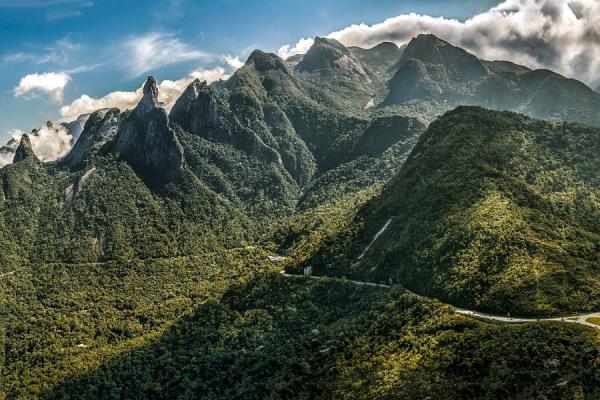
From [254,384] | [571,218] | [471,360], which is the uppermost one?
[571,218]

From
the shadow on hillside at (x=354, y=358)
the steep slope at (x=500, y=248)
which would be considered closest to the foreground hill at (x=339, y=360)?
the shadow on hillside at (x=354, y=358)

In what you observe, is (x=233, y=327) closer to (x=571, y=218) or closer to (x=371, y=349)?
(x=371, y=349)

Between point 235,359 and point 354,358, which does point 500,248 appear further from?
point 235,359

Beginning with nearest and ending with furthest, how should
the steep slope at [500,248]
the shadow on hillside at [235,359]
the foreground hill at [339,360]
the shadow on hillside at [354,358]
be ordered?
1. the shadow on hillside at [354,358]
2. the foreground hill at [339,360]
3. the steep slope at [500,248]
4. the shadow on hillside at [235,359]

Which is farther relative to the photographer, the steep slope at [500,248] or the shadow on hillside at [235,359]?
the shadow on hillside at [235,359]

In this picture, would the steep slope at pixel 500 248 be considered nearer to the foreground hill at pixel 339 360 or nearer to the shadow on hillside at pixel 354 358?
the foreground hill at pixel 339 360

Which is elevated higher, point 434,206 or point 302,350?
point 434,206

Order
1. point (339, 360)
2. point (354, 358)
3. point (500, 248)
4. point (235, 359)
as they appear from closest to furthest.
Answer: point (354, 358)
point (339, 360)
point (500, 248)
point (235, 359)

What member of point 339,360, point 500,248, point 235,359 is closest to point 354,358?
point 339,360

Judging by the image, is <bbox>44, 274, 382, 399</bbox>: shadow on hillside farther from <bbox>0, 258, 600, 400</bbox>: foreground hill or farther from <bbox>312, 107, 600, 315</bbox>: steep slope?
<bbox>312, 107, 600, 315</bbox>: steep slope

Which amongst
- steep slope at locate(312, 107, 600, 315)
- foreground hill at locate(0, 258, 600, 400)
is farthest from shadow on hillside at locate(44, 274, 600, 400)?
steep slope at locate(312, 107, 600, 315)

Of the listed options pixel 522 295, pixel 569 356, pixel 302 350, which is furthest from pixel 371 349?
pixel 569 356
